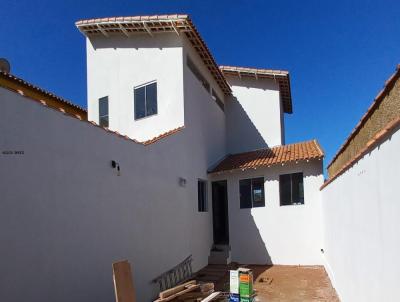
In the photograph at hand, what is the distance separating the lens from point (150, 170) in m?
8.95

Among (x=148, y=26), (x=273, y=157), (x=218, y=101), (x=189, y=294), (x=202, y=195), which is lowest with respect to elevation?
(x=189, y=294)

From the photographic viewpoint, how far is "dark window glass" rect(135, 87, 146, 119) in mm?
12716

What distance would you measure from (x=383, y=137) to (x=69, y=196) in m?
4.91

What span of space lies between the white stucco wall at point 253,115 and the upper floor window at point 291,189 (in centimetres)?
410

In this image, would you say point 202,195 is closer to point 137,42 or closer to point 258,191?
point 258,191

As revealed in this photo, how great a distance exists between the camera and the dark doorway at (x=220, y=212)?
1502 cm

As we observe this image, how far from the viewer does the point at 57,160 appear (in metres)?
5.64

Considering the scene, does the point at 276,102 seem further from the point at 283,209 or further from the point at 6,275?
the point at 6,275

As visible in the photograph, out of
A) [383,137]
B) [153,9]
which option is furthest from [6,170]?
[153,9]

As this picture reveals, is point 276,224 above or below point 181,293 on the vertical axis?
above

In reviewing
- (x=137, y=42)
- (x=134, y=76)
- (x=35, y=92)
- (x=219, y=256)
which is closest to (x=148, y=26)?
(x=137, y=42)

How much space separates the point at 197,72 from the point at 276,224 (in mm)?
6910

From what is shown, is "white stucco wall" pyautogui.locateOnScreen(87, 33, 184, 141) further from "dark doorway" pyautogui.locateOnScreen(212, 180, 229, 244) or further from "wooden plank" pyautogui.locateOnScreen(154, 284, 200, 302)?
"wooden plank" pyautogui.locateOnScreen(154, 284, 200, 302)

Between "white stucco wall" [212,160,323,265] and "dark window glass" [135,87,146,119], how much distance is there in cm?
442
